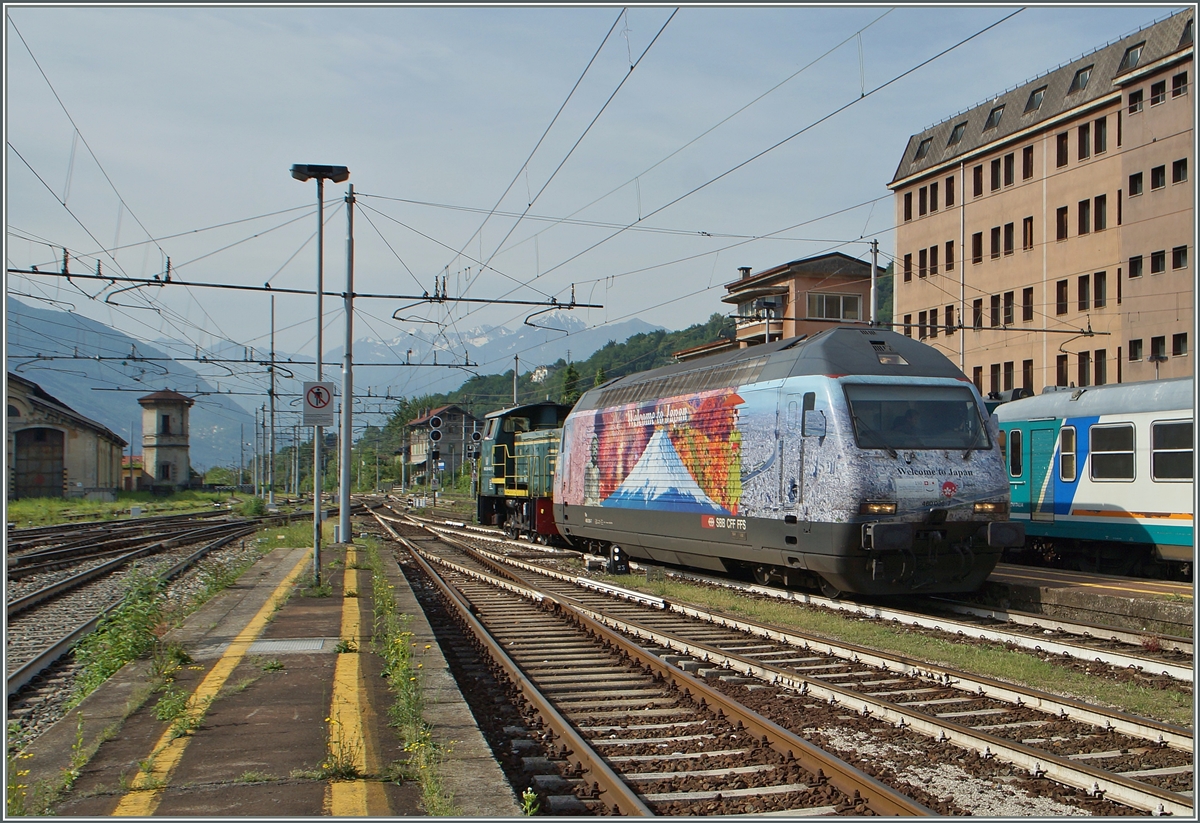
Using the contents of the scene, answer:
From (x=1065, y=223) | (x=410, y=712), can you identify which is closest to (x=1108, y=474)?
(x=410, y=712)

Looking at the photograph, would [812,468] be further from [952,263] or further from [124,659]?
[952,263]

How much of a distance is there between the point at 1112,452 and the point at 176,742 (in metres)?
14.5

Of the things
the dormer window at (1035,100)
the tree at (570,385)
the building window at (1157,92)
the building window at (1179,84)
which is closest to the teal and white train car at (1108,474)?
the building window at (1179,84)

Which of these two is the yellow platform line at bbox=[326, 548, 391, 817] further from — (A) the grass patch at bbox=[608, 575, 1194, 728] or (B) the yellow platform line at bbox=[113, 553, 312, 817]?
(A) the grass patch at bbox=[608, 575, 1194, 728]

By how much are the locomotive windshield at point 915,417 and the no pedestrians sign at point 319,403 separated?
7364 millimetres

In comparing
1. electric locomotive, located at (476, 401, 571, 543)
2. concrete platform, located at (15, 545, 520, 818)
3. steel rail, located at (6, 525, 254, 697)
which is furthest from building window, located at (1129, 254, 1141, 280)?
steel rail, located at (6, 525, 254, 697)

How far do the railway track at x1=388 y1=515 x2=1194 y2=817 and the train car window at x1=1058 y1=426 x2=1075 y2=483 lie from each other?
8.31m

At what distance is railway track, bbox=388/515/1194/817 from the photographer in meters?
5.86

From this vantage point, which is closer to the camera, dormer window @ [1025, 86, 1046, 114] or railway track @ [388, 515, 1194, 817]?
railway track @ [388, 515, 1194, 817]

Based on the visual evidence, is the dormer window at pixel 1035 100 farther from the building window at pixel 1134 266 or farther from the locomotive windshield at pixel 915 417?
the locomotive windshield at pixel 915 417

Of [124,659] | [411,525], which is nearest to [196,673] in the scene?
[124,659]

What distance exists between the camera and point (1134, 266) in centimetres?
3609

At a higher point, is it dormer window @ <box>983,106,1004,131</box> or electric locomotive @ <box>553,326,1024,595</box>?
dormer window @ <box>983,106,1004,131</box>

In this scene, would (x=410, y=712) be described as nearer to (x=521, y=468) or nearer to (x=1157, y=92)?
(x=521, y=468)
